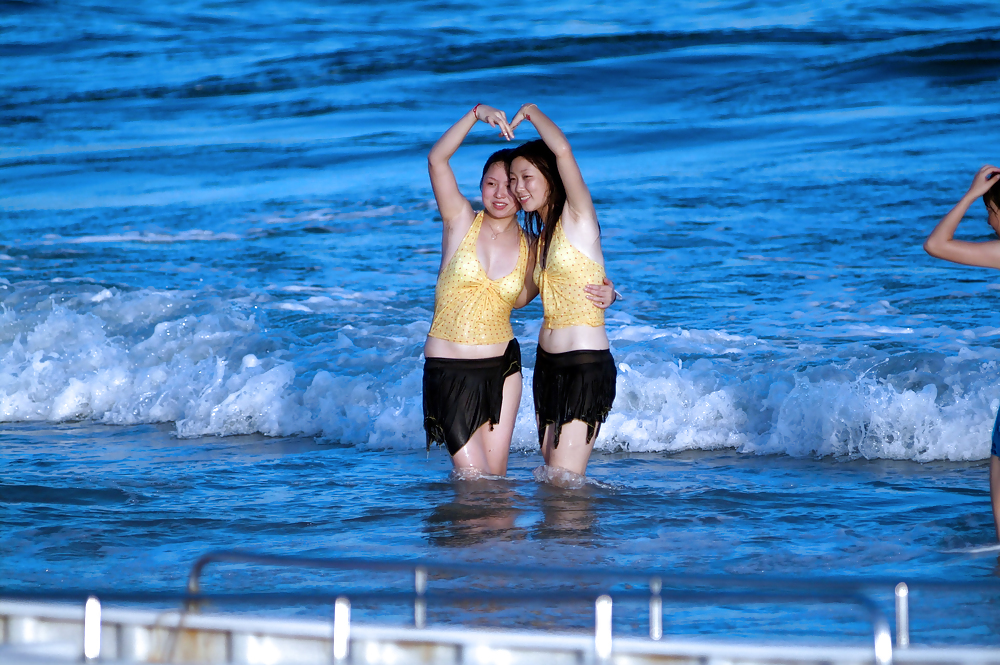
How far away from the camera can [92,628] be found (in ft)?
8.43

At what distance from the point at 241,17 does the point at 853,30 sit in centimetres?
1317

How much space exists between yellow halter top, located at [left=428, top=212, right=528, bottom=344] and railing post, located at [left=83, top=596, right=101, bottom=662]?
122 inches

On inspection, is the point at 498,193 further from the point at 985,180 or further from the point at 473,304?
the point at 985,180

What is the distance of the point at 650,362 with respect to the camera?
912cm

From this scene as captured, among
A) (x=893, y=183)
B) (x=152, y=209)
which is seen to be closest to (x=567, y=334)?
(x=893, y=183)

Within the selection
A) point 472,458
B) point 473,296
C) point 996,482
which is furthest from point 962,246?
point 472,458

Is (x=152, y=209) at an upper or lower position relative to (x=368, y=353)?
upper

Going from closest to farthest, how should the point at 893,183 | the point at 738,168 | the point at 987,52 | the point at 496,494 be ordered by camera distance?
the point at 496,494, the point at 893,183, the point at 738,168, the point at 987,52

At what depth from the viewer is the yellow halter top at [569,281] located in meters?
5.54

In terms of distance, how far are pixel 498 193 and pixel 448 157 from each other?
0.28m

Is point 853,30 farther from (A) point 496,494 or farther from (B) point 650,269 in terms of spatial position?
(A) point 496,494

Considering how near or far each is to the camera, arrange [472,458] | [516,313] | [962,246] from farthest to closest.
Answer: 1. [516,313]
2. [472,458]
3. [962,246]

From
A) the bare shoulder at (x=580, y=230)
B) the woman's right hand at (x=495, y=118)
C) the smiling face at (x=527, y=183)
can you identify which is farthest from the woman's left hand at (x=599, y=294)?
the woman's right hand at (x=495, y=118)

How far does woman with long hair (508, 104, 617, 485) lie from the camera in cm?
553
